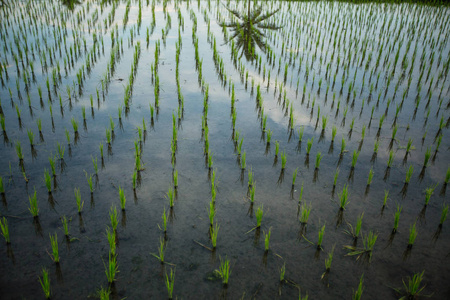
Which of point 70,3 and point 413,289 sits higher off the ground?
point 70,3

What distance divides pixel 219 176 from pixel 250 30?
4.96 m

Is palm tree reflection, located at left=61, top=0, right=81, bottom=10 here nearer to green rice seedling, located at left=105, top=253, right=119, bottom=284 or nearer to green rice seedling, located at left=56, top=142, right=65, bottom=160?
green rice seedling, located at left=56, top=142, right=65, bottom=160

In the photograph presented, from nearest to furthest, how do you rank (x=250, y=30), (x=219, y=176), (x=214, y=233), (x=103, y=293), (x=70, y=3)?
1. (x=103, y=293)
2. (x=214, y=233)
3. (x=219, y=176)
4. (x=250, y=30)
5. (x=70, y=3)

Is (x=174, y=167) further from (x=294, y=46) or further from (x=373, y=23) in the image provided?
(x=373, y=23)

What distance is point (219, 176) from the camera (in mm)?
2451

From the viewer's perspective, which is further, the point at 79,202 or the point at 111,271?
the point at 79,202

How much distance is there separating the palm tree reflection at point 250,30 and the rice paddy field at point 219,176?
0.35 meters

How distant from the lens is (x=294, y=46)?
5617mm

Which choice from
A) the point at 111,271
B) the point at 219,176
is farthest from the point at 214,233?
the point at 219,176

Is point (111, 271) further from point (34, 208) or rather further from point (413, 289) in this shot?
point (413, 289)

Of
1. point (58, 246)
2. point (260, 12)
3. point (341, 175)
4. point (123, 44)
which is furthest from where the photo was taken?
point (260, 12)

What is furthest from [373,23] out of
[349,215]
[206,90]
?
[349,215]

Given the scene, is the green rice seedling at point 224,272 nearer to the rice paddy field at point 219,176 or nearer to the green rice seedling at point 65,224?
the rice paddy field at point 219,176

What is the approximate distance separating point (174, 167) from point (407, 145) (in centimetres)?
208
